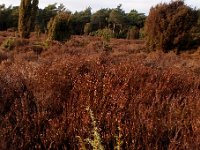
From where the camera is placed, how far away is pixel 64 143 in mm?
2949

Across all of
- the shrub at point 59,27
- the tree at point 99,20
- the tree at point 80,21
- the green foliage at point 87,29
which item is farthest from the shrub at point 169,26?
the tree at point 99,20

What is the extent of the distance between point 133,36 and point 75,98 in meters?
39.4

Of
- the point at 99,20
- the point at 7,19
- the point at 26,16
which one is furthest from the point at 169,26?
the point at 99,20

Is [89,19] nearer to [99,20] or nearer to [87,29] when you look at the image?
[99,20]

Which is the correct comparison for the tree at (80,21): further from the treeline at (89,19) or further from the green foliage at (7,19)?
the green foliage at (7,19)

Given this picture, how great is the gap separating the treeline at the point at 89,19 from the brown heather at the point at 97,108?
40.0 m

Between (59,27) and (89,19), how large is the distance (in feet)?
107

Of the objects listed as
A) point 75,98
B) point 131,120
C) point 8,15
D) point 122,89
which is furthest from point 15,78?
point 8,15

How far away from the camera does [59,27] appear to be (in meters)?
22.8

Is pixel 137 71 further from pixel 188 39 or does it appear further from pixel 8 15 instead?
pixel 8 15

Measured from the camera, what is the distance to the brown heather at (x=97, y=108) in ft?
9.39

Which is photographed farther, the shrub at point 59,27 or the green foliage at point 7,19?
the green foliage at point 7,19

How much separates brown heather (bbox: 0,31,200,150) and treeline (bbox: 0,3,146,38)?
1575 inches

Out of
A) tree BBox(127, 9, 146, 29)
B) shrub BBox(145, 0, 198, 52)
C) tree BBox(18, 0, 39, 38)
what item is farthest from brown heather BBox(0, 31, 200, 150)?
tree BBox(127, 9, 146, 29)
